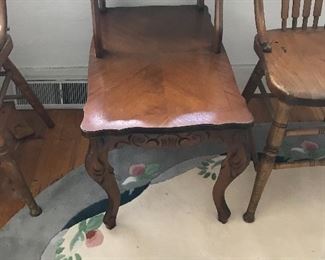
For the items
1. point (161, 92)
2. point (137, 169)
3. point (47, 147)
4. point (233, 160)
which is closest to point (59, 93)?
point (47, 147)

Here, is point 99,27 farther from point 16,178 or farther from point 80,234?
point 80,234

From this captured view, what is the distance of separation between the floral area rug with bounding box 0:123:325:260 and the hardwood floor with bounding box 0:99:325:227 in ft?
0.16

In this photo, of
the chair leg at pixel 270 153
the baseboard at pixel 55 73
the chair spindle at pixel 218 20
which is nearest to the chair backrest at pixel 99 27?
the chair spindle at pixel 218 20

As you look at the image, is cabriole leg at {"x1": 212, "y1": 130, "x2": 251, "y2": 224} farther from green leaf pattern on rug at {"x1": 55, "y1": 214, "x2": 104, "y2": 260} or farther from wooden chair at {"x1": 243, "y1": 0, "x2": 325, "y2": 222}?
green leaf pattern on rug at {"x1": 55, "y1": 214, "x2": 104, "y2": 260}

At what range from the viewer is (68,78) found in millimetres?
1885

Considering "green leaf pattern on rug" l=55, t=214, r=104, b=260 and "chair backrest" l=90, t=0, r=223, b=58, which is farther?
"green leaf pattern on rug" l=55, t=214, r=104, b=260

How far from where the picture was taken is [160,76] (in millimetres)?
1352

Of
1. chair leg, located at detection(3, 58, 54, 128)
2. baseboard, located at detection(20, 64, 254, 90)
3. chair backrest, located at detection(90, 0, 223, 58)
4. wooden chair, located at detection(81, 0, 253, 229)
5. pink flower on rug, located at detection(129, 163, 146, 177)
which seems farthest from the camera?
baseboard, located at detection(20, 64, 254, 90)

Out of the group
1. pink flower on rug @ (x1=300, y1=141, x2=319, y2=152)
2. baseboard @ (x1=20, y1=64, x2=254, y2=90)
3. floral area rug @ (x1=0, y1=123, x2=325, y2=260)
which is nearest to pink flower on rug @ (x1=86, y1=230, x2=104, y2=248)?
floral area rug @ (x1=0, y1=123, x2=325, y2=260)

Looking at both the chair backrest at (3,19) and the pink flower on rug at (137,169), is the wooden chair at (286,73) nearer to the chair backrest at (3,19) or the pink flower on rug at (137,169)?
the pink flower on rug at (137,169)

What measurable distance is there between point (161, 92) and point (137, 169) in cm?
47

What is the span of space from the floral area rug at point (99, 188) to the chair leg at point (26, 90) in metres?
0.27

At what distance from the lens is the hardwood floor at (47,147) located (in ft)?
5.39

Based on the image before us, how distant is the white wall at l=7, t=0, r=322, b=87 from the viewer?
1.72m
